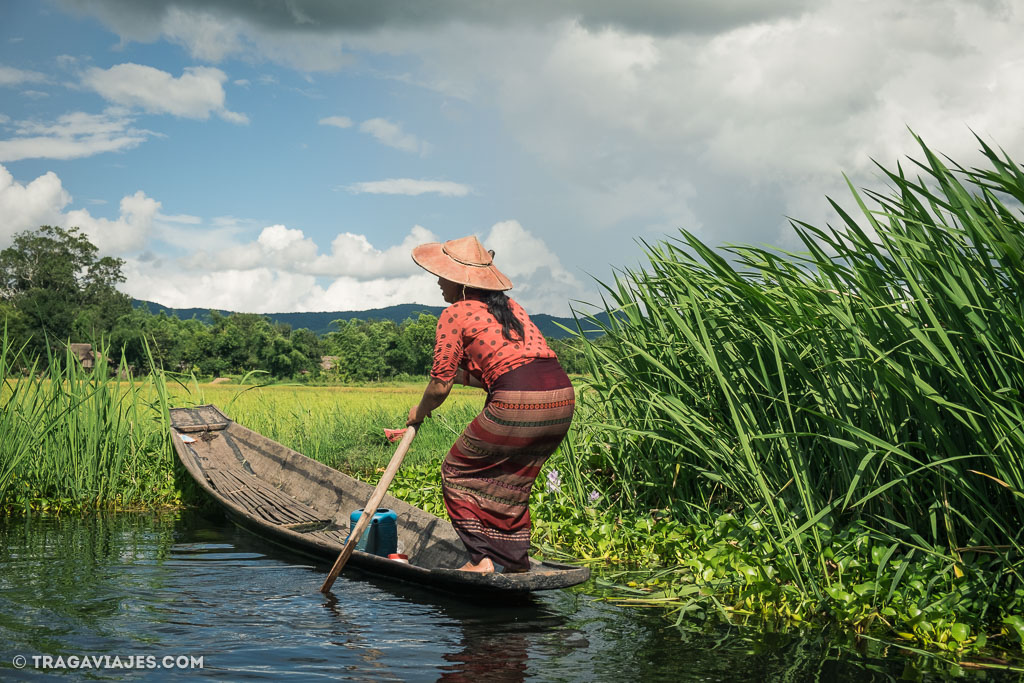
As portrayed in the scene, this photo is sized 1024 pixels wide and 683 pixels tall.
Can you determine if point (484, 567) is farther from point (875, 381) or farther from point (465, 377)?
point (875, 381)

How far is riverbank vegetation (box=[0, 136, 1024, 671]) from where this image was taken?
3.69 m

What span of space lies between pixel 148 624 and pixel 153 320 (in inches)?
2622

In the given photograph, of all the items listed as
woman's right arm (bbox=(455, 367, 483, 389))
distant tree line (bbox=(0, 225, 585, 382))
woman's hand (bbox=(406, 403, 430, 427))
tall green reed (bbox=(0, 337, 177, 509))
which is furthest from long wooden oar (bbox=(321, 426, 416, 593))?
distant tree line (bbox=(0, 225, 585, 382))

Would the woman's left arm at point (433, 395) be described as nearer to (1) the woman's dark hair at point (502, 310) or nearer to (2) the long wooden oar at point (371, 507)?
(2) the long wooden oar at point (371, 507)

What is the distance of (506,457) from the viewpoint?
177 inches

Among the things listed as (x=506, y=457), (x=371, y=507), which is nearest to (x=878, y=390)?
(x=506, y=457)

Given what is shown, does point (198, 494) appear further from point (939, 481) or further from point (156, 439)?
point (939, 481)

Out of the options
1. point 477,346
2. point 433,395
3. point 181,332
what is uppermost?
point 181,332

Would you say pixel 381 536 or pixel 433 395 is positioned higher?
pixel 433 395

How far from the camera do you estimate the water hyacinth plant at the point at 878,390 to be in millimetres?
3645

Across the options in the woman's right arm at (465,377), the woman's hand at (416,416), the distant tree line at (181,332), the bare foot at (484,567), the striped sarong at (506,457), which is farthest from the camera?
the distant tree line at (181,332)

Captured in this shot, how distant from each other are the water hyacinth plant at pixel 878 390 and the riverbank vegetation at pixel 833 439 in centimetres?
1

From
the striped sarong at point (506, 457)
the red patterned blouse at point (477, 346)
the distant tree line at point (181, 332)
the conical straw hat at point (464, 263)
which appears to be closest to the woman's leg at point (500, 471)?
the striped sarong at point (506, 457)

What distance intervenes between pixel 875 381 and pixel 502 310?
1.92m
